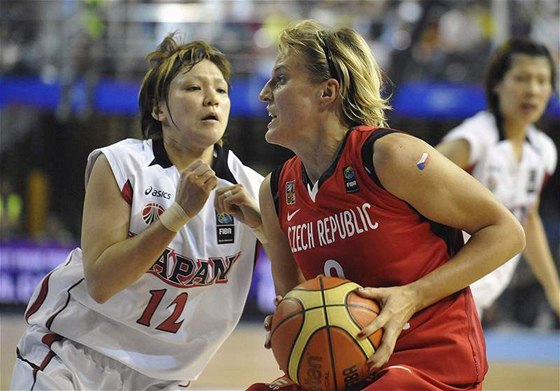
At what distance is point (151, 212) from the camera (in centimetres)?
347

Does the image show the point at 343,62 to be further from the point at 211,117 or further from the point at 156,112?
the point at 156,112

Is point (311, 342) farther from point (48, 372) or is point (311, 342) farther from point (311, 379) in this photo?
point (48, 372)

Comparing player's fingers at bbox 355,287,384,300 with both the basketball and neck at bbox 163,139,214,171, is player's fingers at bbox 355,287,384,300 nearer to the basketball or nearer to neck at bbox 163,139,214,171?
the basketball

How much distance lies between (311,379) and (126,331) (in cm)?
113

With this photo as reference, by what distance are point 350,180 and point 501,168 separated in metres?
2.83

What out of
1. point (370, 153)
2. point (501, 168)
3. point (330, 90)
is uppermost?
point (330, 90)

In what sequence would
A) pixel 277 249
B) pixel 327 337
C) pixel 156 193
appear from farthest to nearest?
1. pixel 156 193
2. pixel 277 249
3. pixel 327 337

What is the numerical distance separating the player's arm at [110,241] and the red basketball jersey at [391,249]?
23.6 inches

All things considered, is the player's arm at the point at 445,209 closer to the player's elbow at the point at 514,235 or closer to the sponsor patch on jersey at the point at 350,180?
the player's elbow at the point at 514,235

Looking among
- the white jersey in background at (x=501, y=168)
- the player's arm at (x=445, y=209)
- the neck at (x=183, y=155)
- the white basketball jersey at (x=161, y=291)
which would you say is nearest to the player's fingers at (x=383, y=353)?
the player's arm at (x=445, y=209)

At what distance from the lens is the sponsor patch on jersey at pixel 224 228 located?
11.9ft

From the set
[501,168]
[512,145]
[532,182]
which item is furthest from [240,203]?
[532,182]

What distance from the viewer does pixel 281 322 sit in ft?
9.22

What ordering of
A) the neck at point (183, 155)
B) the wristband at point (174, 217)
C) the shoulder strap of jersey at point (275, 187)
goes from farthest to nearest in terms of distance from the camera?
the neck at point (183, 155), the shoulder strap of jersey at point (275, 187), the wristband at point (174, 217)
